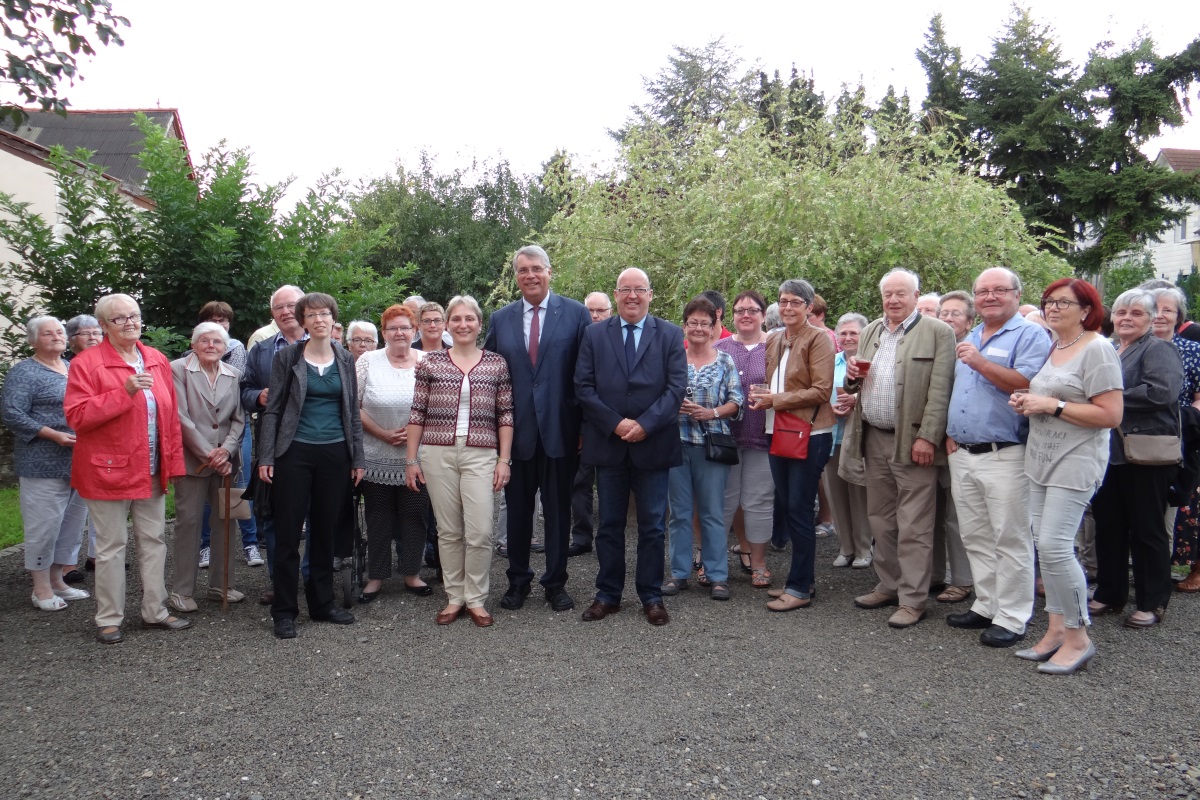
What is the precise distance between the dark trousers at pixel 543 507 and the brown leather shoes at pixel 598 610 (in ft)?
1.17

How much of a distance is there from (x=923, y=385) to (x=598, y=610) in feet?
8.40

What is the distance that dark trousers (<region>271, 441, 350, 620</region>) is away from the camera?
221 inches

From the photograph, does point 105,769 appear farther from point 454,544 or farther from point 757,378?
point 757,378

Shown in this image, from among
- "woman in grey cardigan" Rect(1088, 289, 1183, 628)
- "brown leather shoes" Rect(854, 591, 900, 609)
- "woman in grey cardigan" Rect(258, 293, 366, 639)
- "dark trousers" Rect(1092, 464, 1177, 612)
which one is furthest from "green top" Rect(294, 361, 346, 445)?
"woman in grey cardigan" Rect(1088, 289, 1183, 628)

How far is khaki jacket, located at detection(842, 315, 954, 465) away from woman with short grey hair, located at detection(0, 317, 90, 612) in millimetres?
5805

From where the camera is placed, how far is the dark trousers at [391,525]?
655 centimetres

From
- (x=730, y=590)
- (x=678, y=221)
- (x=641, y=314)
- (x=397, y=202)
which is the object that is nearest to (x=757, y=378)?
(x=641, y=314)

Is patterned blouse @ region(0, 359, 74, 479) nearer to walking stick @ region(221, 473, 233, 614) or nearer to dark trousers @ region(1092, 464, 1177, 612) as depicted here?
walking stick @ region(221, 473, 233, 614)

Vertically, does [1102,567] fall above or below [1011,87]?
below

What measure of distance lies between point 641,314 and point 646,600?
6.28ft

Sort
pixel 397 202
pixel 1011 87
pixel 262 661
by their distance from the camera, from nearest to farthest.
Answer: pixel 262 661, pixel 397 202, pixel 1011 87

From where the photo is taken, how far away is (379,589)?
662 cm

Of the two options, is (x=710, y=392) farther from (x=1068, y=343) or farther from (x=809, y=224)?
(x=809, y=224)

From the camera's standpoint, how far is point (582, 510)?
805cm
